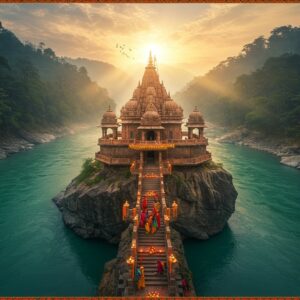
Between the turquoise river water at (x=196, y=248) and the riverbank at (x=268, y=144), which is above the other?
the riverbank at (x=268, y=144)

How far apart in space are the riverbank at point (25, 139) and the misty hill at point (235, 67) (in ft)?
215

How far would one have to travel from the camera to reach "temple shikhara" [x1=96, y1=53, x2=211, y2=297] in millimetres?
17156

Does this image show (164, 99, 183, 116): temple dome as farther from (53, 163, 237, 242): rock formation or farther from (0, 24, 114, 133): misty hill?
(0, 24, 114, 133): misty hill

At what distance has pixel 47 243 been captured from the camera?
29.4m

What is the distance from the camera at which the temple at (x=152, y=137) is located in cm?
3017

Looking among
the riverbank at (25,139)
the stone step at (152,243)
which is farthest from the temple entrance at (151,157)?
the riverbank at (25,139)

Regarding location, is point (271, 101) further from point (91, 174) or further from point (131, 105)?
point (91, 174)

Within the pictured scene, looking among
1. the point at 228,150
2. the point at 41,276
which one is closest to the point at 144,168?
the point at 41,276

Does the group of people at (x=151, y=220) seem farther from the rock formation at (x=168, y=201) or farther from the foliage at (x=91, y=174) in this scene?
the foliage at (x=91, y=174)

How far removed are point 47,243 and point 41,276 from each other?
5544 millimetres

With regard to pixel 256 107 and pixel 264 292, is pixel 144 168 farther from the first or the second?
pixel 256 107

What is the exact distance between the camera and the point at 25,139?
7550 cm

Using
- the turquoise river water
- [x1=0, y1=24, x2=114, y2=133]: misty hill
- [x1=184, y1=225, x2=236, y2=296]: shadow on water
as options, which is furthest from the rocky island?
[x1=0, y1=24, x2=114, y2=133]: misty hill

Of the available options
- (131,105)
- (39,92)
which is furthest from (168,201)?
(39,92)
